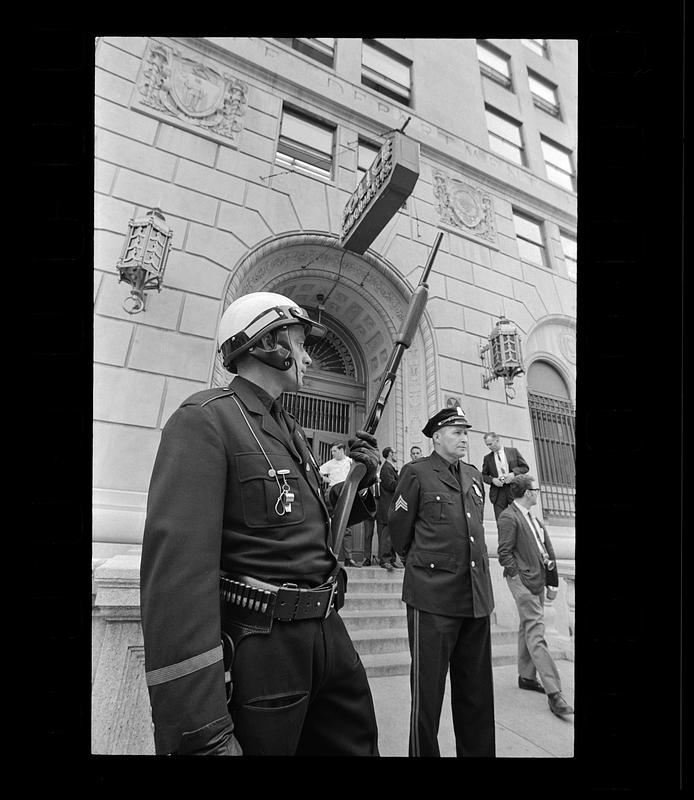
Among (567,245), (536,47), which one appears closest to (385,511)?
(567,245)

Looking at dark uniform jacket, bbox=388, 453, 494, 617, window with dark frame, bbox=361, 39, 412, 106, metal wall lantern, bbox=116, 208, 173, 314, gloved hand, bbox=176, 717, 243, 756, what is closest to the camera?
gloved hand, bbox=176, 717, 243, 756

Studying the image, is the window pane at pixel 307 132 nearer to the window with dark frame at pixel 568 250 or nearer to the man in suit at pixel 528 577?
the window with dark frame at pixel 568 250

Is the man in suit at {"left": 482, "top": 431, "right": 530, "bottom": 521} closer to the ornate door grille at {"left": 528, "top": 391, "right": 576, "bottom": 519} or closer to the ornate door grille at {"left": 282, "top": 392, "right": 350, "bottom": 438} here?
the ornate door grille at {"left": 528, "top": 391, "right": 576, "bottom": 519}

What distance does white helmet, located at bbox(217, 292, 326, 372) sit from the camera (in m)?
1.78

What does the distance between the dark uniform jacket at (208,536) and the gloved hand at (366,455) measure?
365 mm

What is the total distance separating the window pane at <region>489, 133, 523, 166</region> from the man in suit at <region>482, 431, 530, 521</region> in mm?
6378

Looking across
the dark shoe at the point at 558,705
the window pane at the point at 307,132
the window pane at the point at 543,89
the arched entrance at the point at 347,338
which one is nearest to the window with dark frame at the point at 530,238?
the arched entrance at the point at 347,338

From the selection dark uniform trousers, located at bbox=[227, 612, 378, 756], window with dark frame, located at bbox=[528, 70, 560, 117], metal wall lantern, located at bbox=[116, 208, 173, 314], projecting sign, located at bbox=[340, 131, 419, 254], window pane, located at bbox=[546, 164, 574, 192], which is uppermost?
window with dark frame, located at bbox=[528, 70, 560, 117]

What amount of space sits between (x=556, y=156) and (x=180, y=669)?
11.9 meters

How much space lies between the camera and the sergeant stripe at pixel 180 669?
1.15 meters

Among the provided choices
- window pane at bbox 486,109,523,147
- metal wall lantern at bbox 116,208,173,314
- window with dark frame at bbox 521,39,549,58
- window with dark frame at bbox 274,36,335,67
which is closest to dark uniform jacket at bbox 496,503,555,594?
metal wall lantern at bbox 116,208,173,314
